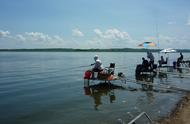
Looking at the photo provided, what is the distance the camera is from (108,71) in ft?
52.1

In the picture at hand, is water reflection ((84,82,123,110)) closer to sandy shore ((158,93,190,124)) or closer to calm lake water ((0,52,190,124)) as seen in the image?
calm lake water ((0,52,190,124))

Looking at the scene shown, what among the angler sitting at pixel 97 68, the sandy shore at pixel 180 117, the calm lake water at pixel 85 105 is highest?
the angler sitting at pixel 97 68

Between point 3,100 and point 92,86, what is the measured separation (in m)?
5.91

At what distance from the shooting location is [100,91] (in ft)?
47.6

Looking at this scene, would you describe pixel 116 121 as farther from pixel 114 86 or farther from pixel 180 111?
pixel 114 86

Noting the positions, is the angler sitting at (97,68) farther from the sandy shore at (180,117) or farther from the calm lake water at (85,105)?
the sandy shore at (180,117)

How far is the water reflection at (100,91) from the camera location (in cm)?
1215

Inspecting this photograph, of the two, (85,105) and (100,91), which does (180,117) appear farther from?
(100,91)

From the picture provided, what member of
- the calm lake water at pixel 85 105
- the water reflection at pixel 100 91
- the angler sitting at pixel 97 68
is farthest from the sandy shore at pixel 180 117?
the angler sitting at pixel 97 68

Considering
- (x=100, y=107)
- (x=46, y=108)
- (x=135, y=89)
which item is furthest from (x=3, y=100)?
(x=135, y=89)

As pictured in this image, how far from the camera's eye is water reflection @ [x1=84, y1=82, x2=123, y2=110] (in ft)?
39.9

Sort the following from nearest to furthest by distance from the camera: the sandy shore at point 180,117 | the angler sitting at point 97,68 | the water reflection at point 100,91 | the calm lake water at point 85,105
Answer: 1. the sandy shore at point 180,117
2. the calm lake water at point 85,105
3. the water reflection at point 100,91
4. the angler sitting at point 97,68

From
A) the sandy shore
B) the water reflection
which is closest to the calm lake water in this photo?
the water reflection

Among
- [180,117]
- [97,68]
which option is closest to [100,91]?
[97,68]
